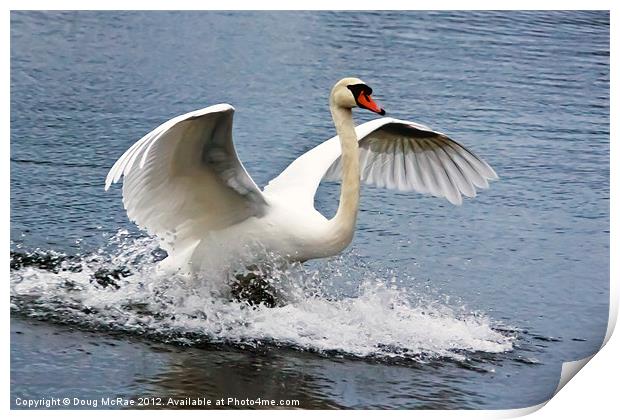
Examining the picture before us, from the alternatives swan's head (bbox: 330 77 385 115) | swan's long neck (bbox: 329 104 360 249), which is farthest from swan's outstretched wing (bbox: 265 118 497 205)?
swan's head (bbox: 330 77 385 115)

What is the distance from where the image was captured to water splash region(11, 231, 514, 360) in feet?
23.0

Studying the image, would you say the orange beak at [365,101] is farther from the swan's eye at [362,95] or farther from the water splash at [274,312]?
the water splash at [274,312]

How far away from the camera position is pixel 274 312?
283 inches

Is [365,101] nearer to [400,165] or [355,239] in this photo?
[400,165]

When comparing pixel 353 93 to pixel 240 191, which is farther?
pixel 353 93

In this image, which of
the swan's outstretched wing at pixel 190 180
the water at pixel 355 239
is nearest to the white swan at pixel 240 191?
the swan's outstretched wing at pixel 190 180

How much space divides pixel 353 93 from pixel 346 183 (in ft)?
1.28

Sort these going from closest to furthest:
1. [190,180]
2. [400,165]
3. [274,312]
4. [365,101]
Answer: [190,180] → [365,101] → [274,312] → [400,165]

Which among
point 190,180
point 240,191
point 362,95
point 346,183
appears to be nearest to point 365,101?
point 362,95

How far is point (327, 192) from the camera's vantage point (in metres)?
8.29

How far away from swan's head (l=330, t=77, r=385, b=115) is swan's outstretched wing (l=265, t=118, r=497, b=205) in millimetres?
418

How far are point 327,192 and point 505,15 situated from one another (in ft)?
5.60
